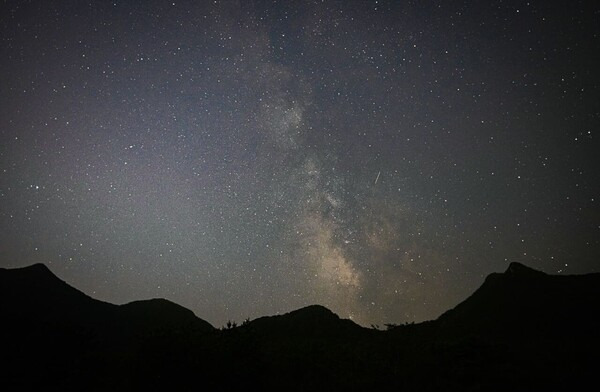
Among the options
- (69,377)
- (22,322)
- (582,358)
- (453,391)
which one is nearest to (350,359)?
(453,391)

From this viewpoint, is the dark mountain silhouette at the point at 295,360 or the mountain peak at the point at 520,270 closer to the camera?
the dark mountain silhouette at the point at 295,360

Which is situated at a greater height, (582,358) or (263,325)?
(263,325)

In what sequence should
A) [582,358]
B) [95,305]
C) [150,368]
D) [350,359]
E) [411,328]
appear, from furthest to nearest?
[95,305] < [411,328] < [582,358] < [350,359] < [150,368]

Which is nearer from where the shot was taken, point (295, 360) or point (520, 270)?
point (295, 360)

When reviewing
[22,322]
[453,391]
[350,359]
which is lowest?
[453,391]

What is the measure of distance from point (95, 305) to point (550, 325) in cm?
7683

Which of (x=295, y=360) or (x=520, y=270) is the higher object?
(x=520, y=270)

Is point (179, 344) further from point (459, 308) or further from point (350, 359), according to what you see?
point (459, 308)

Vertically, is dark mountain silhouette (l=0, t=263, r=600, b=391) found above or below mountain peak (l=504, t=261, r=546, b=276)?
below

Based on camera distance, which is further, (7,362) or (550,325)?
(550,325)

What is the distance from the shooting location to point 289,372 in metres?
26.6

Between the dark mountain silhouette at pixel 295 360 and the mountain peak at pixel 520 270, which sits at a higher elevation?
the mountain peak at pixel 520 270

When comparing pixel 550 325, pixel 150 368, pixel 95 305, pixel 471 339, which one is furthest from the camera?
pixel 95 305

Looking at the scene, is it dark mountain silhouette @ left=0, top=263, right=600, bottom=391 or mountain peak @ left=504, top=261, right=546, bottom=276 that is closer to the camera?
dark mountain silhouette @ left=0, top=263, right=600, bottom=391
